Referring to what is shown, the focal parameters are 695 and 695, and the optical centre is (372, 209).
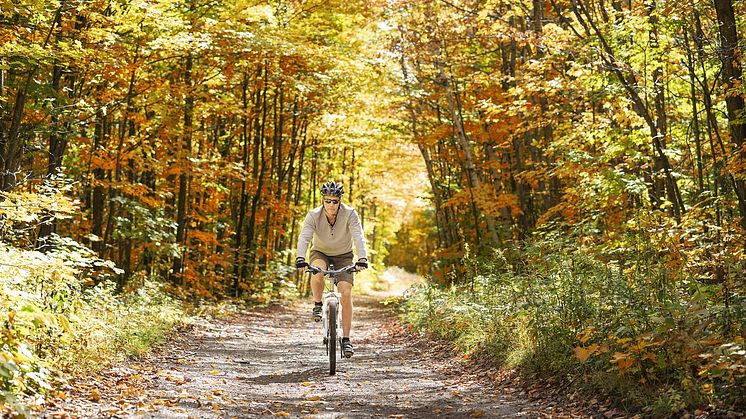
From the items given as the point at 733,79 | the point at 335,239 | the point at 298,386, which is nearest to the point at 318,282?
the point at 335,239

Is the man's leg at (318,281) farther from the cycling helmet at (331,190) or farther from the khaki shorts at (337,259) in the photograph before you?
the cycling helmet at (331,190)

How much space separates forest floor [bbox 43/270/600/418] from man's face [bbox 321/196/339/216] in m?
2.07

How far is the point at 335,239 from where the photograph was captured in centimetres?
907

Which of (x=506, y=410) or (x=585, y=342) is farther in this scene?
(x=585, y=342)

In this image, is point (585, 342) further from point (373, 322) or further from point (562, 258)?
point (373, 322)

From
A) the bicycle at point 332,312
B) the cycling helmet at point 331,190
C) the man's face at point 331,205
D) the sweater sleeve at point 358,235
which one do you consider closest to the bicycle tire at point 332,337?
the bicycle at point 332,312

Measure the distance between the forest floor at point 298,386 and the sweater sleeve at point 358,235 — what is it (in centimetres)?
154

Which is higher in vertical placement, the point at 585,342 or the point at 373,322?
the point at 585,342

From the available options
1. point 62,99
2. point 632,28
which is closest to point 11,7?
point 62,99

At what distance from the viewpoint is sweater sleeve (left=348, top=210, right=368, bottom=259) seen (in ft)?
28.8

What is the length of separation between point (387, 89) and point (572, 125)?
6.53 metres

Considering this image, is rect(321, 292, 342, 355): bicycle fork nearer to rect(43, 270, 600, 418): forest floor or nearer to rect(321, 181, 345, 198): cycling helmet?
rect(43, 270, 600, 418): forest floor

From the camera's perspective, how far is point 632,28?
11102 millimetres

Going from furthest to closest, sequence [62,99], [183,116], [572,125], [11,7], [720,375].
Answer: [183,116]
[572,125]
[62,99]
[11,7]
[720,375]
